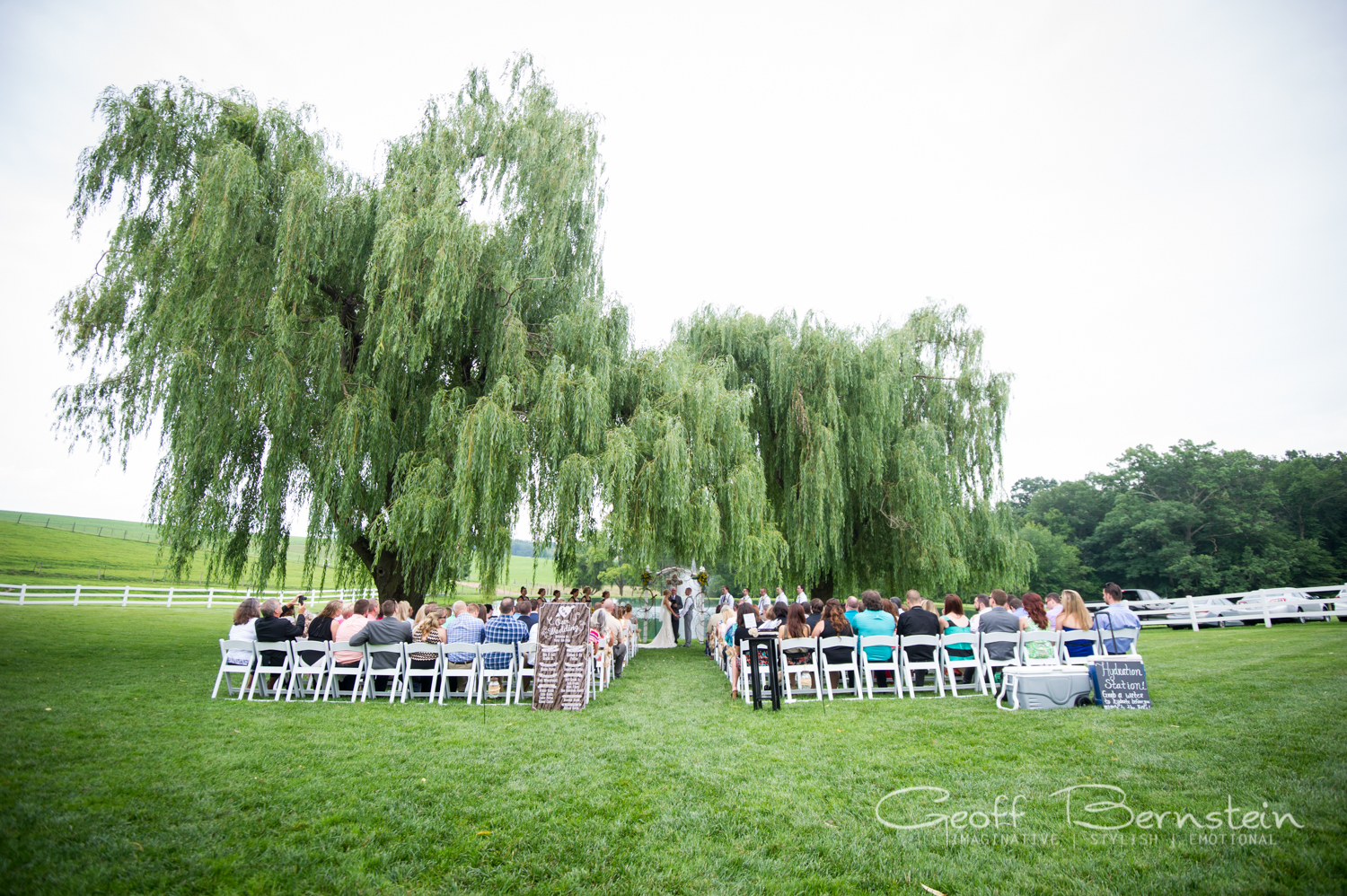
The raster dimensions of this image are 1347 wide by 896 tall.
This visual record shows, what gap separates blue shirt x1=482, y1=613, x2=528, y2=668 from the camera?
7809 mm

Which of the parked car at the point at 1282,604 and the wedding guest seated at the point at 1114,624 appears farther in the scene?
the parked car at the point at 1282,604

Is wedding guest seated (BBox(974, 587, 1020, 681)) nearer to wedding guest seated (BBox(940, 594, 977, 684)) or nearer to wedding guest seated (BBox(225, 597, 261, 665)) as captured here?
wedding guest seated (BBox(940, 594, 977, 684))

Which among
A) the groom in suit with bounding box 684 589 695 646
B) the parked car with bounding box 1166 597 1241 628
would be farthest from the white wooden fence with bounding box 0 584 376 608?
the parked car with bounding box 1166 597 1241 628

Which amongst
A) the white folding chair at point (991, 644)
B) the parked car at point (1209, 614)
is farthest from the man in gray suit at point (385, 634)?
the parked car at point (1209, 614)

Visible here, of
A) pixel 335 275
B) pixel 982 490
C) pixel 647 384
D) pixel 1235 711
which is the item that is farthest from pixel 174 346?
pixel 982 490

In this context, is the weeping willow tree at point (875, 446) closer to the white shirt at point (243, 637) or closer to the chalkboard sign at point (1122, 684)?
the chalkboard sign at point (1122, 684)

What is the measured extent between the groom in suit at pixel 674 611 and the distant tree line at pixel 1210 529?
3282 cm

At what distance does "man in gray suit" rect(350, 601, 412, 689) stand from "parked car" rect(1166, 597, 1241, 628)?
21.9 metres

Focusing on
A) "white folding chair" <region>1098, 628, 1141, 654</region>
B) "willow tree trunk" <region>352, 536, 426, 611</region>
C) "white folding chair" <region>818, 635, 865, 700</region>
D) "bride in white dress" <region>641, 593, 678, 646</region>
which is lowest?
"bride in white dress" <region>641, 593, 678, 646</region>

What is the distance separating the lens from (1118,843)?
316 cm

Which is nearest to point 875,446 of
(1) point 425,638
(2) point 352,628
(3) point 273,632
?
(1) point 425,638

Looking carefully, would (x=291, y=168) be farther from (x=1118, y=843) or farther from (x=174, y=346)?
(x=1118, y=843)

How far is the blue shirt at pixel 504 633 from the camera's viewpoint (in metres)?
7.81

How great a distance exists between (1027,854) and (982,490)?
557 inches
